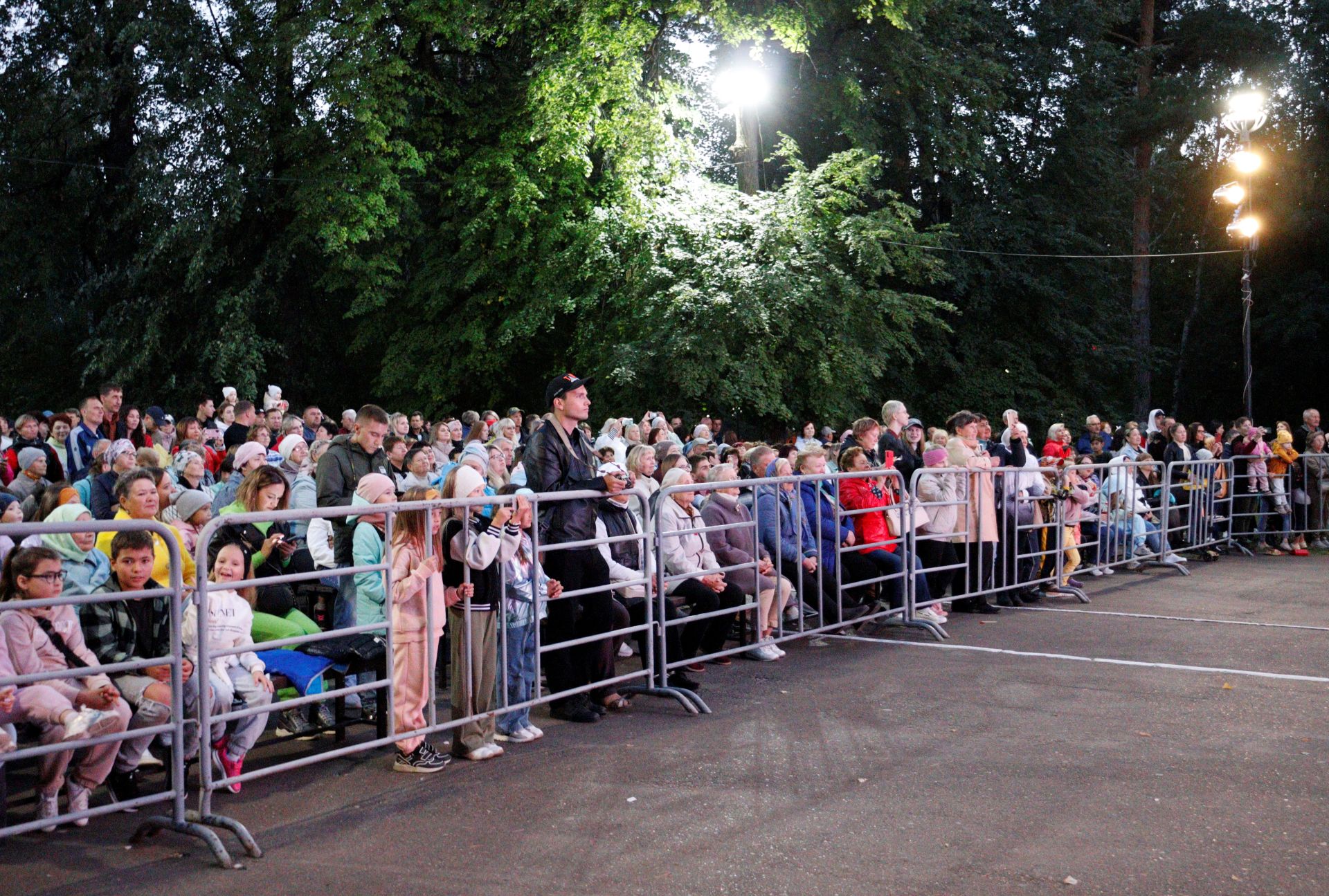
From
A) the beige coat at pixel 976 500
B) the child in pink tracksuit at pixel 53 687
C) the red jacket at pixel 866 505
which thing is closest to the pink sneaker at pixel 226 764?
the child in pink tracksuit at pixel 53 687

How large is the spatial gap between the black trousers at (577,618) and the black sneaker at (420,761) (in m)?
1.17

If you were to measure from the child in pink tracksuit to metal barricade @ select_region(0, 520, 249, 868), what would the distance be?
0.05 m

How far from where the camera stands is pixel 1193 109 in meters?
35.7

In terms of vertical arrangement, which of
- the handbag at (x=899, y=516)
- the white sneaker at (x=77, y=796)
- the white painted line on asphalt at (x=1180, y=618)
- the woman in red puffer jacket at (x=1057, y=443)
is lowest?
the white painted line on asphalt at (x=1180, y=618)

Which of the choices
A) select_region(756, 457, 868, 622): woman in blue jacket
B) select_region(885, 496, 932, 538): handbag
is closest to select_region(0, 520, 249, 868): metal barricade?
select_region(756, 457, 868, 622): woman in blue jacket

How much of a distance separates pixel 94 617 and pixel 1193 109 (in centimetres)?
3667

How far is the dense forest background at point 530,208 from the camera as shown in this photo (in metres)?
23.3

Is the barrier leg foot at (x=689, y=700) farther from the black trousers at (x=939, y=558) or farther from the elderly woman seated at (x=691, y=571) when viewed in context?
the black trousers at (x=939, y=558)

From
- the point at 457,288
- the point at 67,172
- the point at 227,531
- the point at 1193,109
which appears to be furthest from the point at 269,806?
the point at 1193,109

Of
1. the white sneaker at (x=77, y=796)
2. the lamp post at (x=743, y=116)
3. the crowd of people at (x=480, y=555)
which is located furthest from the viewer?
the lamp post at (x=743, y=116)

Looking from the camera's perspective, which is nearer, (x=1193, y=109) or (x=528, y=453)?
(x=528, y=453)

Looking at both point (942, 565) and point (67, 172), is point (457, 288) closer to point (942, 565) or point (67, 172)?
point (67, 172)

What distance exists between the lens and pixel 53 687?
5.48 meters

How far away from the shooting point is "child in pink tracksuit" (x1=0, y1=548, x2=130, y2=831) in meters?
5.32
